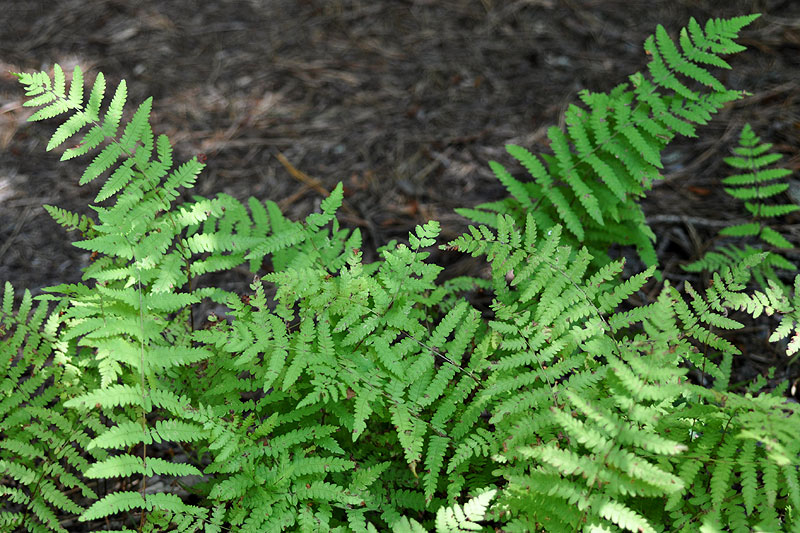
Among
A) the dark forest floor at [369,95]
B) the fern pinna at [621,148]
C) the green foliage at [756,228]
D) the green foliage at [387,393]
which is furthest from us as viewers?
the dark forest floor at [369,95]

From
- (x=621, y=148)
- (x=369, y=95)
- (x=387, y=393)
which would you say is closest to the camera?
(x=387, y=393)

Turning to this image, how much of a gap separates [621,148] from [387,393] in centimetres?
170

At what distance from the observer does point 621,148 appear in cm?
294

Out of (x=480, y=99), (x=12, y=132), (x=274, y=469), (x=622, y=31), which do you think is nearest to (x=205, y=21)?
(x=12, y=132)

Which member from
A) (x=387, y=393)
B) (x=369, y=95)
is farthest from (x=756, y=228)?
(x=369, y=95)

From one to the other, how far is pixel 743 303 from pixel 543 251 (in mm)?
777

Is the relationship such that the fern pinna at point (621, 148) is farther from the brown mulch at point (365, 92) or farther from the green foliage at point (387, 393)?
the brown mulch at point (365, 92)

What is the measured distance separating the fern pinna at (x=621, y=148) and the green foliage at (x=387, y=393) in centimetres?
2

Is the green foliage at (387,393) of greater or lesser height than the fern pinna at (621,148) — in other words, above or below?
below

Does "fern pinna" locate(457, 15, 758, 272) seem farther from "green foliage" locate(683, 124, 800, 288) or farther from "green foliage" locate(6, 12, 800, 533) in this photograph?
"green foliage" locate(683, 124, 800, 288)

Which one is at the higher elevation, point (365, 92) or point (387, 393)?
point (365, 92)

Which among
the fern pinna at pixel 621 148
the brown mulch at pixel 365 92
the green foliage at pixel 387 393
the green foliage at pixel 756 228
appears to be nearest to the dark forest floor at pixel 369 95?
the brown mulch at pixel 365 92

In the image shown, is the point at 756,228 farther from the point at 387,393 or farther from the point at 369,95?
the point at 369,95

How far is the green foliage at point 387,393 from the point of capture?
1983 millimetres
